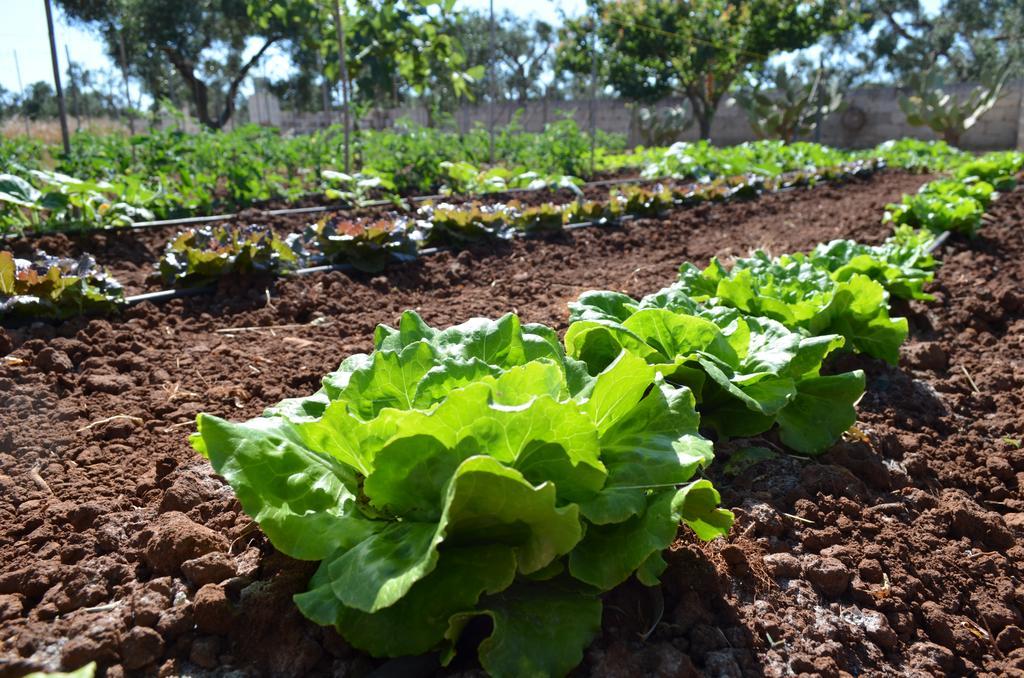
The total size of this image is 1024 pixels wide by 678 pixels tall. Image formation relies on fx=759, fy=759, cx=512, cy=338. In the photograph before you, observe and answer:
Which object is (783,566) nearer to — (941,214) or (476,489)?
(476,489)

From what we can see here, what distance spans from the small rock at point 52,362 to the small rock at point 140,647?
5.97 ft

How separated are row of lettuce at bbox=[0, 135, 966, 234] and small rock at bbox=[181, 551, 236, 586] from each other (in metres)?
4.05

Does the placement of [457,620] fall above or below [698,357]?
below

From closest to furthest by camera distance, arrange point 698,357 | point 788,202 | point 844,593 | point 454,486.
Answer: point 454,486
point 844,593
point 698,357
point 788,202

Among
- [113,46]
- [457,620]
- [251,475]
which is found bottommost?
[457,620]

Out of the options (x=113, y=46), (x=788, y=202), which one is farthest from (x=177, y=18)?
(x=788, y=202)

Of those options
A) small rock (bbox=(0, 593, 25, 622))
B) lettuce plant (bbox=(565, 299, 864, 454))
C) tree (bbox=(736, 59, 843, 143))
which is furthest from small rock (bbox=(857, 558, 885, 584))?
tree (bbox=(736, 59, 843, 143))

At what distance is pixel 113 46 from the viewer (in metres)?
25.6

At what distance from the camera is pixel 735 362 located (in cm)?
223

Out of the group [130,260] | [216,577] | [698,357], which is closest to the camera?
[216,577]

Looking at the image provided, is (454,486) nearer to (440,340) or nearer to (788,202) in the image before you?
(440,340)

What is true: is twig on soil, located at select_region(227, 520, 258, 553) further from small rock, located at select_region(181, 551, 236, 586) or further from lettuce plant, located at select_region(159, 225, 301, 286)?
lettuce plant, located at select_region(159, 225, 301, 286)

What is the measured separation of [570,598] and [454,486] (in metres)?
0.41

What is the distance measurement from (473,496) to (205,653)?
634mm
